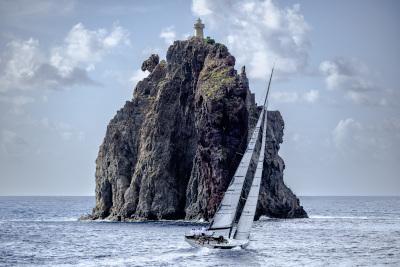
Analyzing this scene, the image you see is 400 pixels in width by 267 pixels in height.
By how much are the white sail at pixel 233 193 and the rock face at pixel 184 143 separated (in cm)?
4153

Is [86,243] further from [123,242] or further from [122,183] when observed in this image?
[122,183]

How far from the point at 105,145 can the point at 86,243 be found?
5898 cm

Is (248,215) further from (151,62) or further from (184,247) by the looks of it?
(151,62)

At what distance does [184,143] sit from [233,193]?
190 feet

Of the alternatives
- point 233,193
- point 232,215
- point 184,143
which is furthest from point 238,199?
point 184,143

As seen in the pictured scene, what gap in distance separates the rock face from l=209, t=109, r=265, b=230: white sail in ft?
136

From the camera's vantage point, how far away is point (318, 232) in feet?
340

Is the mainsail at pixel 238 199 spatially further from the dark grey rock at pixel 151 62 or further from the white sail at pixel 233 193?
the dark grey rock at pixel 151 62

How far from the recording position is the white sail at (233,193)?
77125 mm

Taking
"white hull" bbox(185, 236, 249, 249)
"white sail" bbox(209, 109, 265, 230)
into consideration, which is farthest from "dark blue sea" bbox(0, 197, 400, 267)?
"white sail" bbox(209, 109, 265, 230)

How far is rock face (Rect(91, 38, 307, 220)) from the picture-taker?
124 meters

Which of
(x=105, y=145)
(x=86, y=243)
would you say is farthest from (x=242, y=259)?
(x=105, y=145)

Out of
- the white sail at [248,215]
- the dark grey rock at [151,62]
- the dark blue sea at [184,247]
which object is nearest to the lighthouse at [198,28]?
Result: the dark grey rock at [151,62]

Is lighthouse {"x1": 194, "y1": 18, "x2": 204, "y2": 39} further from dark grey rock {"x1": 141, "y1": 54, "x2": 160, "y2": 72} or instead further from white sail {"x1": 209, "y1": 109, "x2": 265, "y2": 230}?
white sail {"x1": 209, "y1": 109, "x2": 265, "y2": 230}
